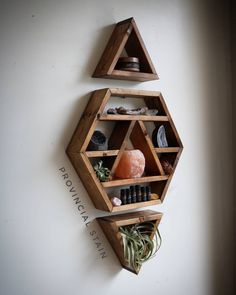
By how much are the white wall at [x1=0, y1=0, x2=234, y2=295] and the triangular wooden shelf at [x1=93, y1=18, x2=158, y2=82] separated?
50mm

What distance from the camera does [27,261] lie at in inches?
55.1

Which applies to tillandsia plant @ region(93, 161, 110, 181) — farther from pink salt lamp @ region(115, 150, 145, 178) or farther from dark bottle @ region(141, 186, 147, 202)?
dark bottle @ region(141, 186, 147, 202)

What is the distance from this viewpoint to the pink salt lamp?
155 cm

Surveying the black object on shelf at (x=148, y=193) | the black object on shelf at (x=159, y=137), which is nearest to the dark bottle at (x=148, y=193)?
the black object on shelf at (x=148, y=193)

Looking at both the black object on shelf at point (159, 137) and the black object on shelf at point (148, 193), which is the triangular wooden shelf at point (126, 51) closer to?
the black object on shelf at point (159, 137)

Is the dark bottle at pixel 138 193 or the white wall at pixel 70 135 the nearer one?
the white wall at pixel 70 135

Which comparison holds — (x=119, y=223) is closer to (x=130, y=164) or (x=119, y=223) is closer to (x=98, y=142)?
(x=130, y=164)

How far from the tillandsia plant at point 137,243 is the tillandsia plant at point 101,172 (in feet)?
0.91

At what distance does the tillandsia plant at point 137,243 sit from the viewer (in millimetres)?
1562

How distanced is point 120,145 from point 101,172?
0.52 feet

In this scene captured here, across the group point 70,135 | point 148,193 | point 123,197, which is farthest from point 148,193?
point 70,135

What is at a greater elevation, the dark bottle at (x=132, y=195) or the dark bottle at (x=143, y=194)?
the dark bottle at (x=132, y=195)

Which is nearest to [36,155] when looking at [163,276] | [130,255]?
[130,255]

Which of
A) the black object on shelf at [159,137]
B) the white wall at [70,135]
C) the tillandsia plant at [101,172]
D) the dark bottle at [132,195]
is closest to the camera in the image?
the white wall at [70,135]
